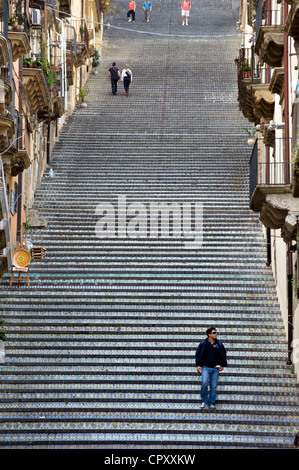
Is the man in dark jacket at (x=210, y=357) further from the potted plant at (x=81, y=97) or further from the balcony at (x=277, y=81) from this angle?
the potted plant at (x=81, y=97)

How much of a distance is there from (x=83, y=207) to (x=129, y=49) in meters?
16.5

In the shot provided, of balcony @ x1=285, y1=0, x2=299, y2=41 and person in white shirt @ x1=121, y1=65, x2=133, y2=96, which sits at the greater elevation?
balcony @ x1=285, y1=0, x2=299, y2=41

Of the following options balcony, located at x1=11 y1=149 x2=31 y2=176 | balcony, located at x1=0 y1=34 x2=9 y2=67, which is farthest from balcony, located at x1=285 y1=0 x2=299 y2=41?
balcony, located at x1=11 y1=149 x2=31 y2=176

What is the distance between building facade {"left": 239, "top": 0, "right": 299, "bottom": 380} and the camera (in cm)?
1421

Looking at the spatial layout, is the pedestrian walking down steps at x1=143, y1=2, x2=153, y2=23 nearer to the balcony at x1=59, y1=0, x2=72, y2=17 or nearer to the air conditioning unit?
the balcony at x1=59, y1=0, x2=72, y2=17

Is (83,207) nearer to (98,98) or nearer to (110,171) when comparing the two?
(110,171)

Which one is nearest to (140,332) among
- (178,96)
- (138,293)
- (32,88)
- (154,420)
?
(138,293)

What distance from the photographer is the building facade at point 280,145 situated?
14.2 metres

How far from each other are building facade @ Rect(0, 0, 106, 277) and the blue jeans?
11.7 feet

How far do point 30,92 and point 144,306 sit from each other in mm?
6759

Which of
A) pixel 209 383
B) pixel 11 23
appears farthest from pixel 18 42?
pixel 209 383

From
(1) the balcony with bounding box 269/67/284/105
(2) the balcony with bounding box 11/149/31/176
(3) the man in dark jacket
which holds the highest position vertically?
(1) the balcony with bounding box 269/67/284/105

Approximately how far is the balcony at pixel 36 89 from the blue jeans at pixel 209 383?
32.2 feet

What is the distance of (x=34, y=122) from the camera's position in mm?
24656
